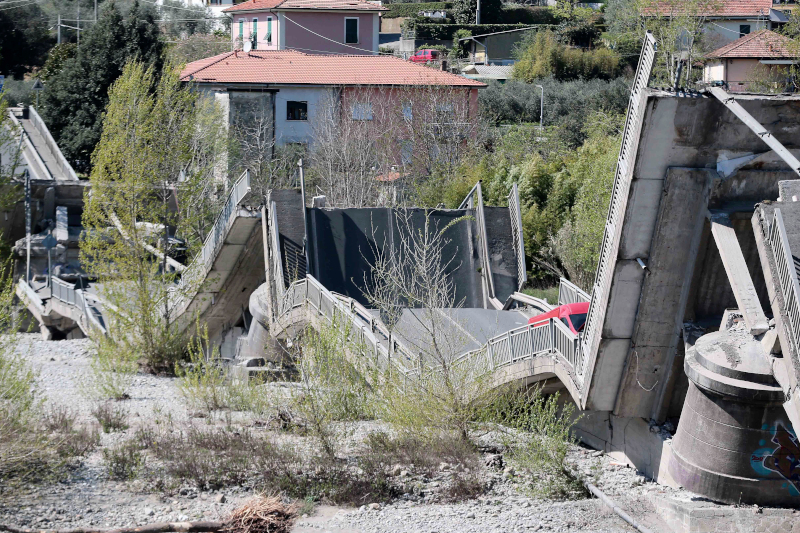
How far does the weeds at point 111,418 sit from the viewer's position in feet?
51.4

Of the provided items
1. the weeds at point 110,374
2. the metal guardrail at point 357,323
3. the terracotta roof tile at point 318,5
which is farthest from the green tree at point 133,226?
the terracotta roof tile at point 318,5

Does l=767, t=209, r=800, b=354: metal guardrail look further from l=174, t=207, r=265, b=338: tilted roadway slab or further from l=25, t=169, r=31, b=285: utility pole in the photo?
l=25, t=169, r=31, b=285: utility pole

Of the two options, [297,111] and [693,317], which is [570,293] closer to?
[693,317]

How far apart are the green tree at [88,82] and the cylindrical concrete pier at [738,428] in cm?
3954

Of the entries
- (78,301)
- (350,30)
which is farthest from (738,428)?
(350,30)

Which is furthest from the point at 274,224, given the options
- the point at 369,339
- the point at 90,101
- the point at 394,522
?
the point at 90,101

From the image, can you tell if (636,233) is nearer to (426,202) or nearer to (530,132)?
(426,202)

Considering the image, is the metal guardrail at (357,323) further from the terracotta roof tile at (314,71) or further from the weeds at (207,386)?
the terracotta roof tile at (314,71)

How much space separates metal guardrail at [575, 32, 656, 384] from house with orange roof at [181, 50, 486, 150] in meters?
27.8

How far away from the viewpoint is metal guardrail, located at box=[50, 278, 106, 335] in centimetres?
2766

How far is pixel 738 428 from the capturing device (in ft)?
35.6

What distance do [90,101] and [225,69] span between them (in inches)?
284

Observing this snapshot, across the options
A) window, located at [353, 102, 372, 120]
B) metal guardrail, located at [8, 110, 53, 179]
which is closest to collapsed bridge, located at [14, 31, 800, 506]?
window, located at [353, 102, 372, 120]

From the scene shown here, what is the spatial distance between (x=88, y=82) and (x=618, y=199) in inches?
1539
